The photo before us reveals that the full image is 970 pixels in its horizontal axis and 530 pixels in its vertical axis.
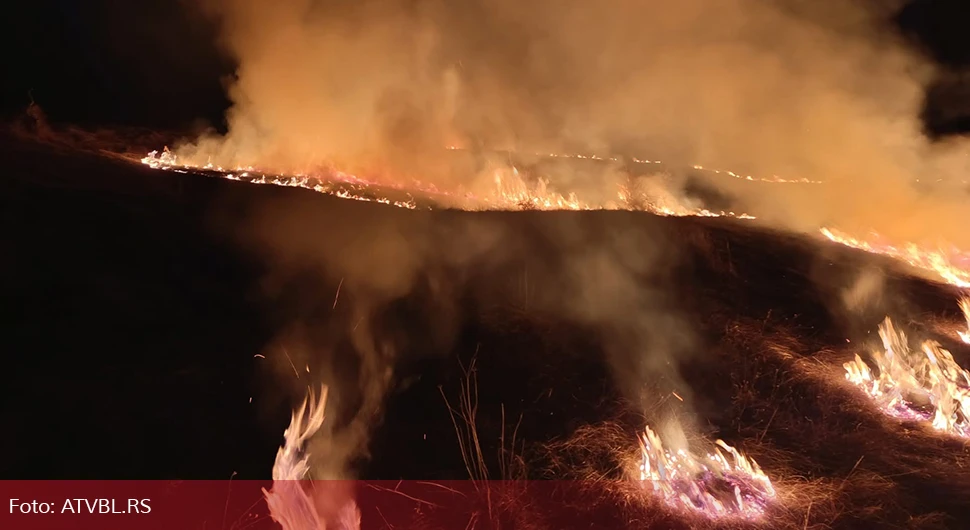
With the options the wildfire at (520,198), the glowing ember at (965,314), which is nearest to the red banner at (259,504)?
the wildfire at (520,198)

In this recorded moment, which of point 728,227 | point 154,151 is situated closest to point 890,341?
point 728,227

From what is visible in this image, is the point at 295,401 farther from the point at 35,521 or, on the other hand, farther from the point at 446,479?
the point at 35,521

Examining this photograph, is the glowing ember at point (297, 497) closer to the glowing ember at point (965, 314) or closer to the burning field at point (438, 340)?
the burning field at point (438, 340)

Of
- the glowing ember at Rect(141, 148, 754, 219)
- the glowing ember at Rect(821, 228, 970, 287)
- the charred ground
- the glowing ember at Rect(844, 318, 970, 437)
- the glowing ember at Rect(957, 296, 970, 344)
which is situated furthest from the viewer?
the glowing ember at Rect(821, 228, 970, 287)

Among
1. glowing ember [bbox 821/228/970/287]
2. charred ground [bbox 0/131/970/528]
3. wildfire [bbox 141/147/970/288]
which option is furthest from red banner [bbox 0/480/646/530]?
glowing ember [bbox 821/228/970/287]

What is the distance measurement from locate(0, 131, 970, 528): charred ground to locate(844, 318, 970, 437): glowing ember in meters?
0.26

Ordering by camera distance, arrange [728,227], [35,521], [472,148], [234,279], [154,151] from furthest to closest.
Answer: [472,148] < [728,227] < [154,151] < [234,279] < [35,521]

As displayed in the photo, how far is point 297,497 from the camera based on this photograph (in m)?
3.48

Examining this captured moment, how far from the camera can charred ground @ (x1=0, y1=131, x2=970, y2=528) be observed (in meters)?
4.05

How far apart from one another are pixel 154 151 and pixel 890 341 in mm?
11163

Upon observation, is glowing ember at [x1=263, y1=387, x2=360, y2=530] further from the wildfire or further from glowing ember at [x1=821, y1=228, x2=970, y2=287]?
glowing ember at [x1=821, y1=228, x2=970, y2=287]

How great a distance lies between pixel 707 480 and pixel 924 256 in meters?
9.63

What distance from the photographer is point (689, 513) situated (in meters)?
3.95

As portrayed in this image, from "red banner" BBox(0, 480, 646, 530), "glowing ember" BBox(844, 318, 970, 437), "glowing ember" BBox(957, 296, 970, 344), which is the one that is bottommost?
"red banner" BBox(0, 480, 646, 530)
